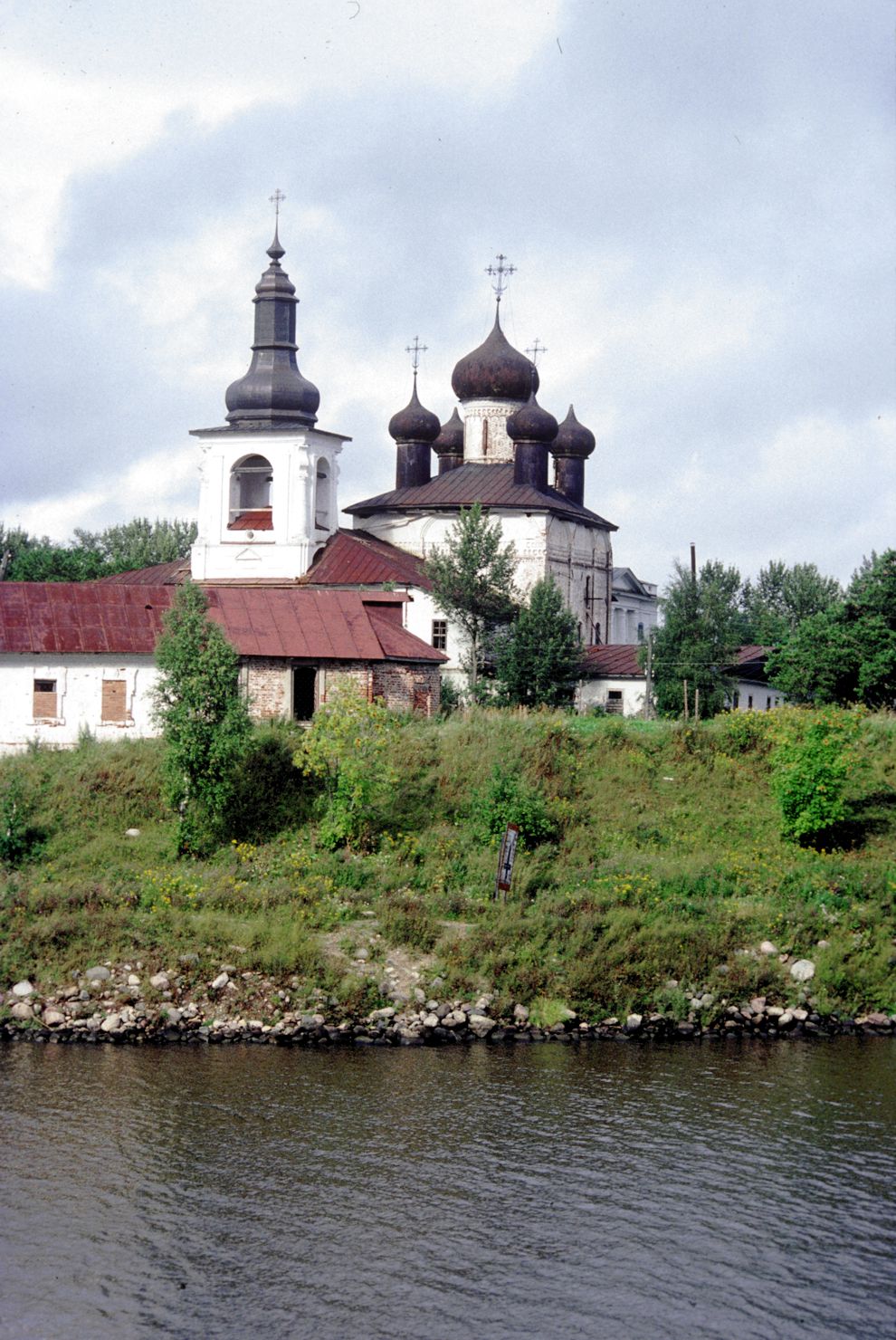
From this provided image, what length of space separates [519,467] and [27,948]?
3367 cm

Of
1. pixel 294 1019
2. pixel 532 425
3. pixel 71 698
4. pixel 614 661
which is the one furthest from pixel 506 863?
pixel 532 425

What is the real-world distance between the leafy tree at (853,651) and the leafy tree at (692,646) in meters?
7.36

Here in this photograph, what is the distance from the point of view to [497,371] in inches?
2180

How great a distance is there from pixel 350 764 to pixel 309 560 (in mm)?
20601

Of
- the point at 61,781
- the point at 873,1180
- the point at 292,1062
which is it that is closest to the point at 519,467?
the point at 61,781

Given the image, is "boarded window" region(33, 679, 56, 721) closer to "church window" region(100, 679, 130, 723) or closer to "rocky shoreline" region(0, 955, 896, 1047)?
"church window" region(100, 679, 130, 723)

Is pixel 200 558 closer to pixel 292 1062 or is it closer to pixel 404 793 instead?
pixel 404 793

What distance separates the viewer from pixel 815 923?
81.7ft

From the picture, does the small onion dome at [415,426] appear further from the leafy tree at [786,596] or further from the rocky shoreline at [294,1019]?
the rocky shoreline at [294,1019]

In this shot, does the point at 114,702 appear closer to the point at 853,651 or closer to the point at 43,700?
the point at 43,700

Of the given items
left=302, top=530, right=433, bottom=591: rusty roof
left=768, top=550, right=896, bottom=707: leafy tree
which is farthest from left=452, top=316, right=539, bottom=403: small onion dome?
left=768, top=550, right=896, bottom=707: leafy tree

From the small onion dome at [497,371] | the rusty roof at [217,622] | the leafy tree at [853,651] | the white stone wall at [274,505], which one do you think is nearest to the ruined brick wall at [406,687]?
the rusty roof at [217,622]

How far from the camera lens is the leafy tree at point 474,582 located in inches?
1913

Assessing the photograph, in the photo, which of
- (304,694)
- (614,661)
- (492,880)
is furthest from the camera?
(614,661)
